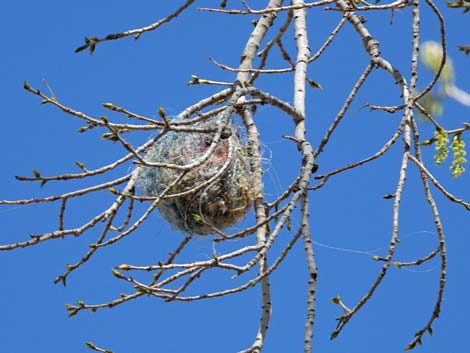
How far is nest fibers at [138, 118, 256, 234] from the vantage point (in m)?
4.31

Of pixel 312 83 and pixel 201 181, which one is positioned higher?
pixel 312 83

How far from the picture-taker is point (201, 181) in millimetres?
4297

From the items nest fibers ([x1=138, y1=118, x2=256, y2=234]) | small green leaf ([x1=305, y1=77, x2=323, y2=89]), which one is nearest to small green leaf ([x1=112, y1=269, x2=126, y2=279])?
nest fibers ([x1=138, y1=118, x2=256, y2=234])

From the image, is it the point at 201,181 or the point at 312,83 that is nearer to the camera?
the point at 201,181

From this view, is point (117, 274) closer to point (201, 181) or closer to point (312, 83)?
point (201, 181)

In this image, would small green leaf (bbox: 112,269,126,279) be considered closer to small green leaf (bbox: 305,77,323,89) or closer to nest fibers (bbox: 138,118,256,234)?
nest fibers (bbox: 138,118,256,234)

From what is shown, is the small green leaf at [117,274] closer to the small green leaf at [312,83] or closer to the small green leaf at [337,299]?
the small green leaf at [337,299]

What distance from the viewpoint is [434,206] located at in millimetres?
4223

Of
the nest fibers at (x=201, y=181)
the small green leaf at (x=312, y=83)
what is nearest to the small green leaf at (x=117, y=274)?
the nest fibers at (x=201, y=181)

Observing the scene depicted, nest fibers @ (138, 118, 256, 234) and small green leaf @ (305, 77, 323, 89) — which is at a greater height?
small green leaf @ (305, 77, 323, 89)

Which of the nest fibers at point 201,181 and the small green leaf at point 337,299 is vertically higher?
the nest fibers at point 201,181

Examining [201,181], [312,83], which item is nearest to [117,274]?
[201,181]

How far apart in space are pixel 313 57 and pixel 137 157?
1.23 m

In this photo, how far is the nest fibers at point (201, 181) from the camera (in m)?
4.31
